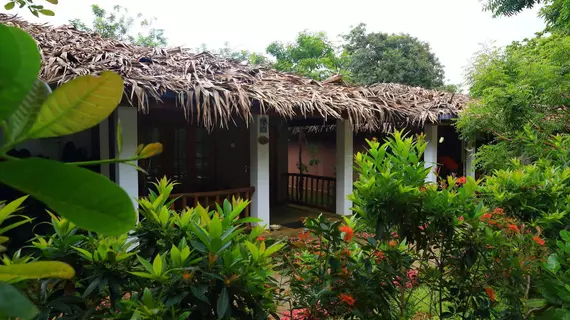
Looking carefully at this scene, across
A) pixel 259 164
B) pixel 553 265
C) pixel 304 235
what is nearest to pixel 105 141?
pixel 259 164

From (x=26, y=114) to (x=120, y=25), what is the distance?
20.3 meters

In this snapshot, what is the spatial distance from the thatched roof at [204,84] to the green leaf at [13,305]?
14.3 ft

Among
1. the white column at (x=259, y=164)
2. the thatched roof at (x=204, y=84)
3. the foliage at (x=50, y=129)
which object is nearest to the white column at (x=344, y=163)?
the thatched roof at (x=204, y=84)

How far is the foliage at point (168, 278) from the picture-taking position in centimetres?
129

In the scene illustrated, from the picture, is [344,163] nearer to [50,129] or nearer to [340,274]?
[340,274]

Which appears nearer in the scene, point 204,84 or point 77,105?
point 77,105

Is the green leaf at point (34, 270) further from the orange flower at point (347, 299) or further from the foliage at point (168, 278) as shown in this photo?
the orange flower at point (347, 299)

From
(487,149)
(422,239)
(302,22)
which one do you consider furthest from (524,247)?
(302,22)

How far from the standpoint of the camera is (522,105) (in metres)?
4.71

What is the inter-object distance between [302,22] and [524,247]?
17.6 metres

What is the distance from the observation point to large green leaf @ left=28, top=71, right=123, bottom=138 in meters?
0.40

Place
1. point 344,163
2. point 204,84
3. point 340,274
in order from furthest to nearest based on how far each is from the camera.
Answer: point 344,163 → point 204,84 → point 340,274

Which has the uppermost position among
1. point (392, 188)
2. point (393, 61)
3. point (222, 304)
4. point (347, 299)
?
point (393, 61)

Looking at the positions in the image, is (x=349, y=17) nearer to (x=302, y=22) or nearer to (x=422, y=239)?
(x=302, y=22)
